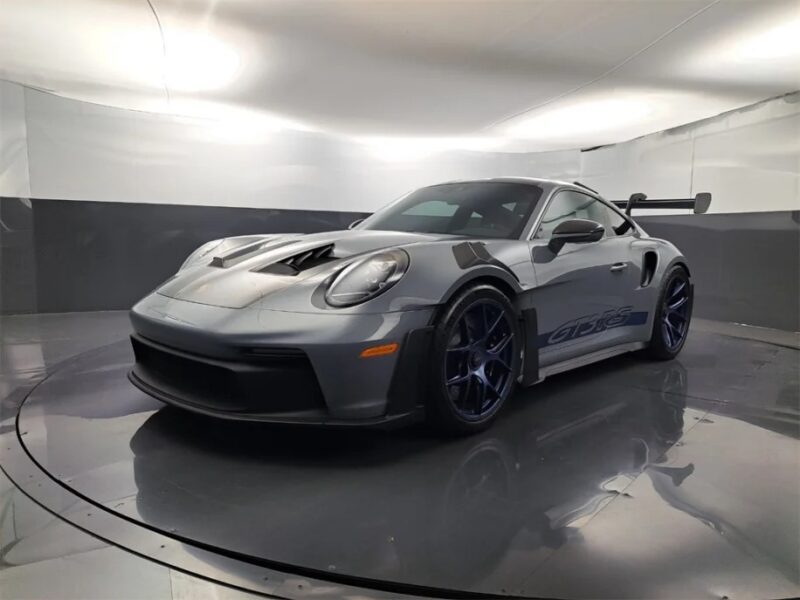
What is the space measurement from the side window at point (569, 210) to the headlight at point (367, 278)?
0.91m

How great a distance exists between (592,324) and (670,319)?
1.16m

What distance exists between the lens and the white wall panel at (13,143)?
15.1 ft

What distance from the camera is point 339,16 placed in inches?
117

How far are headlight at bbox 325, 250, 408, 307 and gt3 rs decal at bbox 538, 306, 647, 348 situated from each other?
2.79ft

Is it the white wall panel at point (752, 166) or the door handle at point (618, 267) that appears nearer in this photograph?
the door handle at point (618, 267)

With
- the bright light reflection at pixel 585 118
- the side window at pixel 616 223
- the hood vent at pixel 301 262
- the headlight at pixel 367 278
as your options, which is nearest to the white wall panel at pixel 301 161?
the bright light reflection at pixel 585 118

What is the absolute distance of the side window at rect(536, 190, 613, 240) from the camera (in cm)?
279

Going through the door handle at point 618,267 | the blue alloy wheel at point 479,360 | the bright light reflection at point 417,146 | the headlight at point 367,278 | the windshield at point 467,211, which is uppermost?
the bright light reflection at point 417,146

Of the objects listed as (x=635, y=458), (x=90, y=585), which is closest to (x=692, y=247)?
(x=635, y=458)

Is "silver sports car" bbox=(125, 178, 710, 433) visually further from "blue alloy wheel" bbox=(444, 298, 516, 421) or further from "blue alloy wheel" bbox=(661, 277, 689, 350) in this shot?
"blue alloy wheel" bbox=(661, 277, 689, 350)

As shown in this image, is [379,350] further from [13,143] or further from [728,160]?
[728,160]

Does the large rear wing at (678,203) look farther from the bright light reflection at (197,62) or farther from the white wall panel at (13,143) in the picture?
the white wall panel at (13,143)

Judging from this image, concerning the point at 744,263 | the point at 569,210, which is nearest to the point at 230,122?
the point at 569,210

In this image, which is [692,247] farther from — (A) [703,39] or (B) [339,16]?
(B) [339,16]
